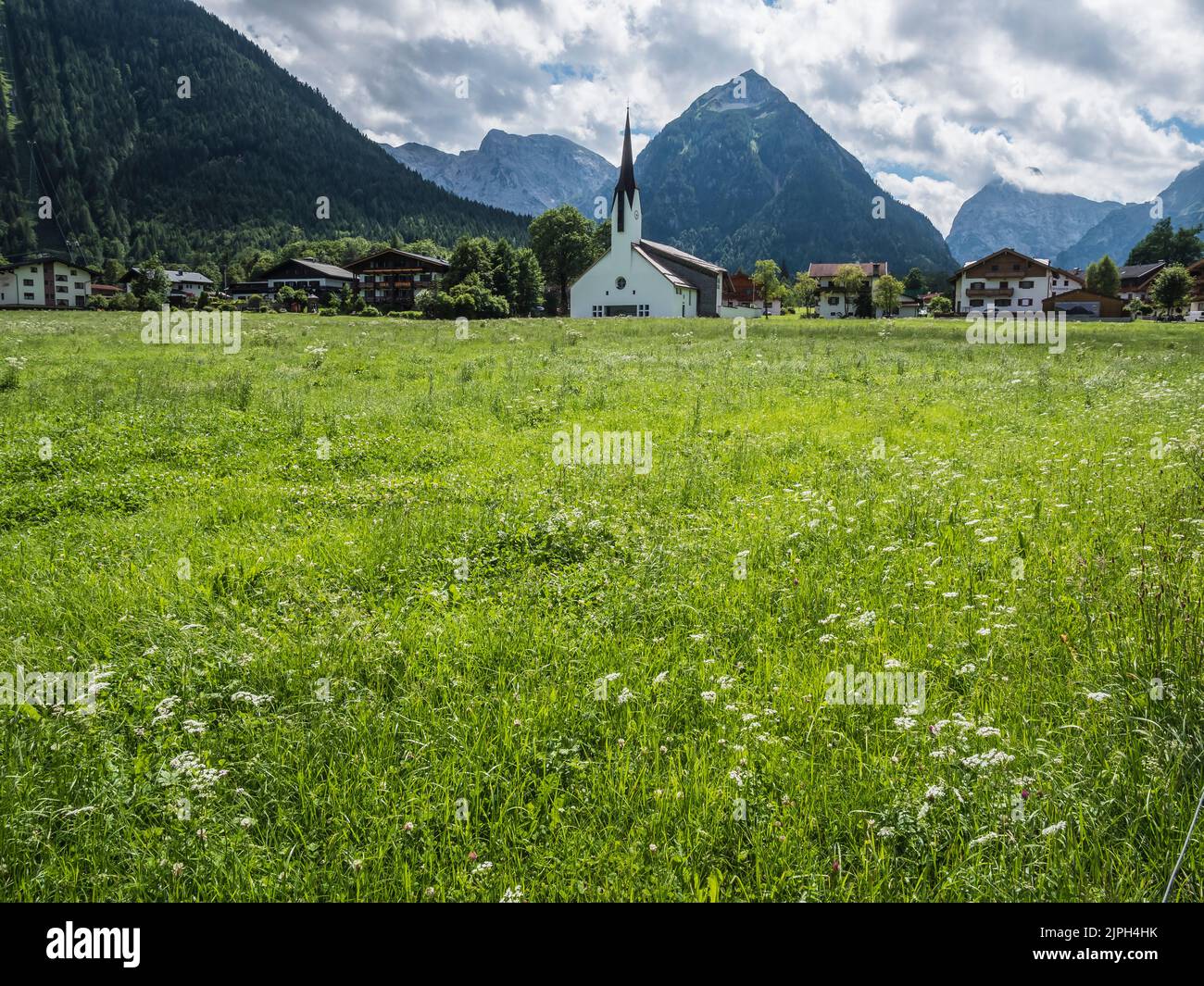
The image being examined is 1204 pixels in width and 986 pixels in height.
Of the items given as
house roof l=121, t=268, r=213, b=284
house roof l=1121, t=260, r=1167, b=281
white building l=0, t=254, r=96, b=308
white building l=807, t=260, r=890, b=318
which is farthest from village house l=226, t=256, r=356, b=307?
house roof l=1121, t=260, r=1167, b=281

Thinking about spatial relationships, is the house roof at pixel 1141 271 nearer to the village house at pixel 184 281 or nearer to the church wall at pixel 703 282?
the church wall at pixel 703 282

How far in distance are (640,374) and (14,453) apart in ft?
45.8

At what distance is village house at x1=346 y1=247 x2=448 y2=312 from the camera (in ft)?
404

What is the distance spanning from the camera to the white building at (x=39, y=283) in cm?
11581

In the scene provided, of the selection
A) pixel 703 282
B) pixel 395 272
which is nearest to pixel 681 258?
pixel 703 282

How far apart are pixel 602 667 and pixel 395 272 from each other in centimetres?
13236

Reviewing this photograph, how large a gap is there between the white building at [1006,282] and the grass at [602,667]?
384 ft

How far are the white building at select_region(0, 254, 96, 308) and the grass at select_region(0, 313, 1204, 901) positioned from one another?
140 metres

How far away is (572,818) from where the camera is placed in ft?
11.5

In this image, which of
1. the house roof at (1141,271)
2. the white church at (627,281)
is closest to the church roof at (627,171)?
the white church at (627,281)

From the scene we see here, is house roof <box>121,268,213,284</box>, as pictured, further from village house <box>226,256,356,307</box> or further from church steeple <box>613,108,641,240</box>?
church steeple <box>613,108,641,240</box>

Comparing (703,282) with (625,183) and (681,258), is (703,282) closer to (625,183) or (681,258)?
(681,258)
